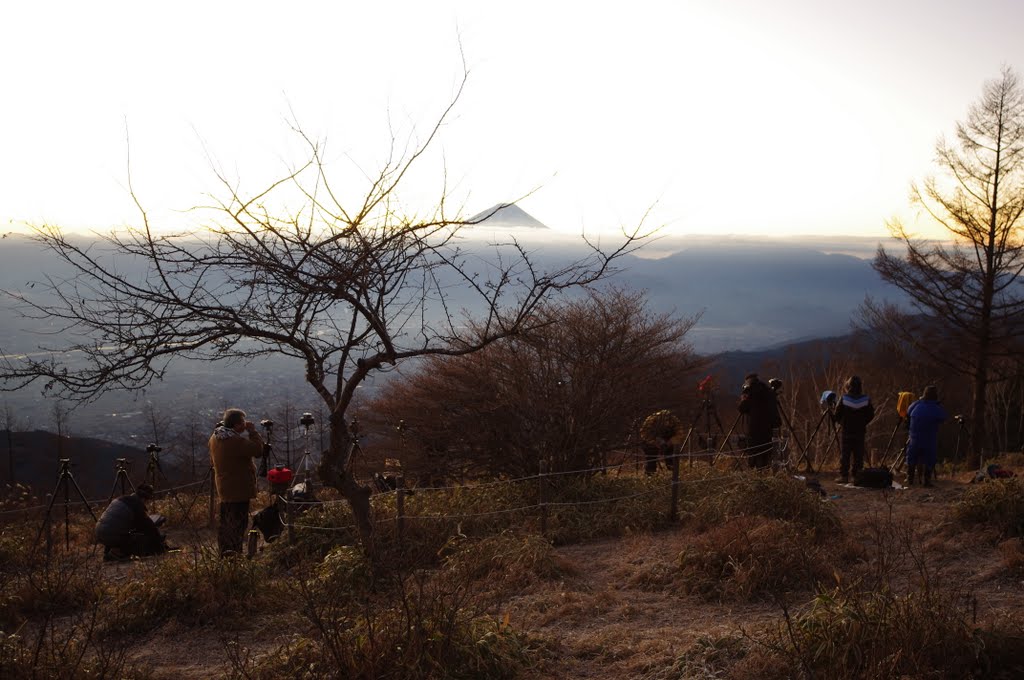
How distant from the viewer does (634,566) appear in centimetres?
643

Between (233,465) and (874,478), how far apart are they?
26.4 ft

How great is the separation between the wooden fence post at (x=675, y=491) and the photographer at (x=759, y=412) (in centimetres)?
284

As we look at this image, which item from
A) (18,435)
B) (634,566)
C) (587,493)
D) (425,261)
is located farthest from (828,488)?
(18,435)

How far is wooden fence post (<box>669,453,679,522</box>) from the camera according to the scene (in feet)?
25.9

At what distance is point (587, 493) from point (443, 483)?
412cm

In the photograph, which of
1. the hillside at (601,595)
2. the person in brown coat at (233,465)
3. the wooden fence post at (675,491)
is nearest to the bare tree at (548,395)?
the hillside at (601,595)

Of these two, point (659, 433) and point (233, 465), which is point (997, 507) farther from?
point (233, 465)

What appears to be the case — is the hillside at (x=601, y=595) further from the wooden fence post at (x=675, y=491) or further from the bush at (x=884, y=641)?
the wooden fence post at (x=675, y=491)

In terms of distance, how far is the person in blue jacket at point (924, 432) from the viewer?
9.96 metres

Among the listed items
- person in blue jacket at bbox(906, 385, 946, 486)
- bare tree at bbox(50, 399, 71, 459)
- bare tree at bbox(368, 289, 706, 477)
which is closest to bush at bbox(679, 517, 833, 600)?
bare tree at bbox(368, 289, 706, 477)

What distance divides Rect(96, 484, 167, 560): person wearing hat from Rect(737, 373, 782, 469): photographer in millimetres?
7487

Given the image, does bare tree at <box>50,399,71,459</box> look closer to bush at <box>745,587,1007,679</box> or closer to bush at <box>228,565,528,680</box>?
bush at <box>228,565,528,680</box>

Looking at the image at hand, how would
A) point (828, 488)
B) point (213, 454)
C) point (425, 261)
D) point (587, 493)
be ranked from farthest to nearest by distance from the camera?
point (828, 488) → point (587, 493) → point (213, 454) → point (425, 261)

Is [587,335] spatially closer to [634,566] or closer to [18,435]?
[634,566]
